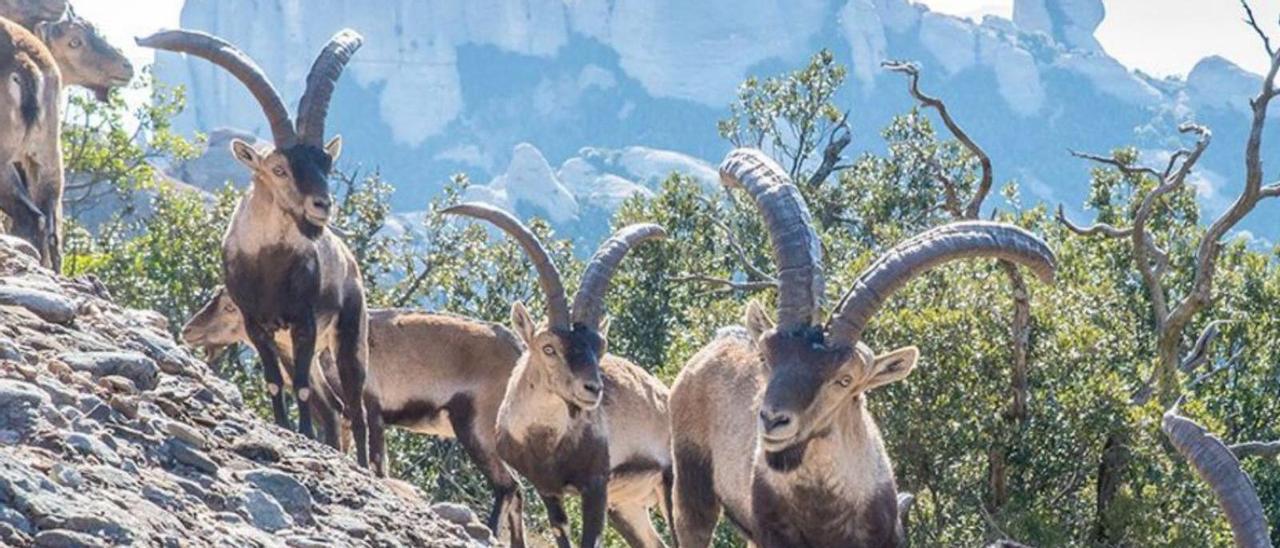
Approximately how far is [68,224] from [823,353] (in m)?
22.1

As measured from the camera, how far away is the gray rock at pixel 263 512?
7.77 metres

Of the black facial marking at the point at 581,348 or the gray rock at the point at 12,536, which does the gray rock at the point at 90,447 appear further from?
the black facial marking at the point at 581,348

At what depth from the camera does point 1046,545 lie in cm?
1546

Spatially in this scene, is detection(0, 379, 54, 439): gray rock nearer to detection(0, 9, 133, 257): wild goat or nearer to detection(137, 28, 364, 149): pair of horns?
detection(137, 28, 364, 149): pair of horns

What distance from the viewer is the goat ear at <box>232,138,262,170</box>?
13219mm

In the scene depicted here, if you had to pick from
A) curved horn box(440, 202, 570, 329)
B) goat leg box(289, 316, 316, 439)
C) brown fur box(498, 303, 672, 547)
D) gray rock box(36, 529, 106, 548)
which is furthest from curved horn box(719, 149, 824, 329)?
gray rock box(36, 529, 106, 548)

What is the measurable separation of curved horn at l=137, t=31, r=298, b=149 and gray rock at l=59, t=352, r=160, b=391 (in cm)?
464

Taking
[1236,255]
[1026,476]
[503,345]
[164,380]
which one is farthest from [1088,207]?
[164,380]

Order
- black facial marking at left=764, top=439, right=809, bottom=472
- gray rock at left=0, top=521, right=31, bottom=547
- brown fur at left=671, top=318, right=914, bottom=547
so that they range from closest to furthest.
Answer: gray rock at left=0, top=521, right=31, bottom=547 → black facial marking at left=764, top=439, right=809, bottom=472 → brown fur at left=671, top=318, right=914, bottom=547

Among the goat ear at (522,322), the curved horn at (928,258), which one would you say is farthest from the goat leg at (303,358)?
the curved horn at (928,258)

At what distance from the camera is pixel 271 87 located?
→ 1351 cm

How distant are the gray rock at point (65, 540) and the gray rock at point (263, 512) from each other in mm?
1294

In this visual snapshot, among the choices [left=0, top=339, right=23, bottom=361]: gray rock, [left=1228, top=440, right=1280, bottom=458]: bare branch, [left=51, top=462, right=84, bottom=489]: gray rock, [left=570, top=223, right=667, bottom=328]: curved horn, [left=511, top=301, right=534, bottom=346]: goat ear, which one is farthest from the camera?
[left=1228, top=440, right=1280, bottom=458]: bare branch

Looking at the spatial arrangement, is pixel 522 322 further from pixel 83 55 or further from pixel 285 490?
pixel 285 490
